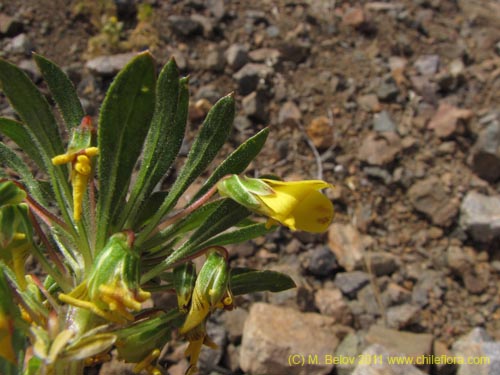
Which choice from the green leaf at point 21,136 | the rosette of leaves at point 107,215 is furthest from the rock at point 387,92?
the green leaf at point 21,136

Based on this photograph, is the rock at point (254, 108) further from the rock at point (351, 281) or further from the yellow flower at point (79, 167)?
the yellow flower at point (79, 167)

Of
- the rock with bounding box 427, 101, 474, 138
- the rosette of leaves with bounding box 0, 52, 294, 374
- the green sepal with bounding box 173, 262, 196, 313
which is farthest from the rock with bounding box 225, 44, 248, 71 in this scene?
the green sepal with bounding box 173, 262, 196, 313

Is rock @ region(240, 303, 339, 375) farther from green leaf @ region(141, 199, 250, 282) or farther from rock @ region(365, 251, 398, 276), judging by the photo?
green leaf @ region(141, 199, 250, 282)

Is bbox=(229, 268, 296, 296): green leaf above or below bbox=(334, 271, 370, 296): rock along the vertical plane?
A: above

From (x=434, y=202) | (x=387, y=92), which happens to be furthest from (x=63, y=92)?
(x=387, y=92)

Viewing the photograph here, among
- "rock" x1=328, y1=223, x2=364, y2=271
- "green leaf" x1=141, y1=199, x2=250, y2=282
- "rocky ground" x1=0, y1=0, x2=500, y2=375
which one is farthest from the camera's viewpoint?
"rock" x1=328, y1=223, x2=364, y2=271

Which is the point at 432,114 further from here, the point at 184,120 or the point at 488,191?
the point at 184,120
